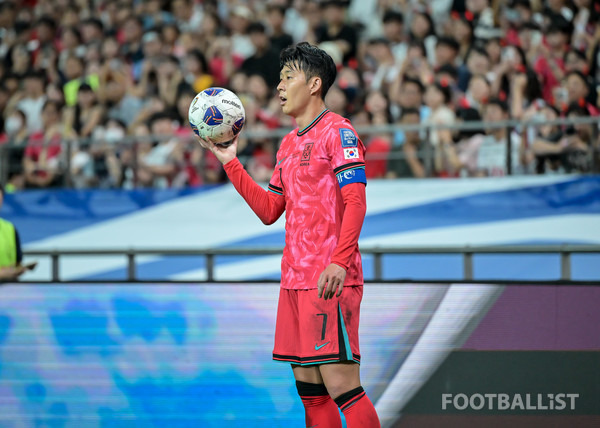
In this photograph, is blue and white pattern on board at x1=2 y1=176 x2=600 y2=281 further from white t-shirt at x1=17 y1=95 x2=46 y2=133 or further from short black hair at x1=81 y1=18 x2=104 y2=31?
short black hair at x1=81 y1=18 x2=104 y2=31

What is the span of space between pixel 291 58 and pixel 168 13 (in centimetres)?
947

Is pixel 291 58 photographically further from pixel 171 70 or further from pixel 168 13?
pixel 168 13

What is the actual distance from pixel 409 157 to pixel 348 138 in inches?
214

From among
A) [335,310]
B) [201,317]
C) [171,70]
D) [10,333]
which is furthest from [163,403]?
[171,70]

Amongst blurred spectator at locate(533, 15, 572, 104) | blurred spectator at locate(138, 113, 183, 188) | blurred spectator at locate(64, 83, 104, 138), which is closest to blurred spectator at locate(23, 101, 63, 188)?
blurred spectator at locate(64, 83, 104, 138)

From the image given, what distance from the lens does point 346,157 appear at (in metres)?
3.38

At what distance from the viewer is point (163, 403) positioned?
4.41 meters

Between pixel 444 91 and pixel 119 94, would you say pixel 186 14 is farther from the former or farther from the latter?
pixel 444 91

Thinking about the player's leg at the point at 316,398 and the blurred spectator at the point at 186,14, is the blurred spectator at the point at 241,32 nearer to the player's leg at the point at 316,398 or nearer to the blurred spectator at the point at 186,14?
the blurred spectator at the point at 186,14

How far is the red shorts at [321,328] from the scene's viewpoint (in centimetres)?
338

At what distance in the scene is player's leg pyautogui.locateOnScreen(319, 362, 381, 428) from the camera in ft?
11.1

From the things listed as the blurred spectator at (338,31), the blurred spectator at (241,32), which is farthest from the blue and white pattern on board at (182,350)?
the blurred spectator at (241,32)

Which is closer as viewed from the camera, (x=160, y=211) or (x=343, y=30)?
(x=160, y=211)

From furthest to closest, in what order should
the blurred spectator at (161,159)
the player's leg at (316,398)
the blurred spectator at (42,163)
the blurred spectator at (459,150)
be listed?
the blurred spectator at (42,163)
the blurred spectator at (161,159)
the blurred spectator at (459,150)
the player's leg at (316,398)
